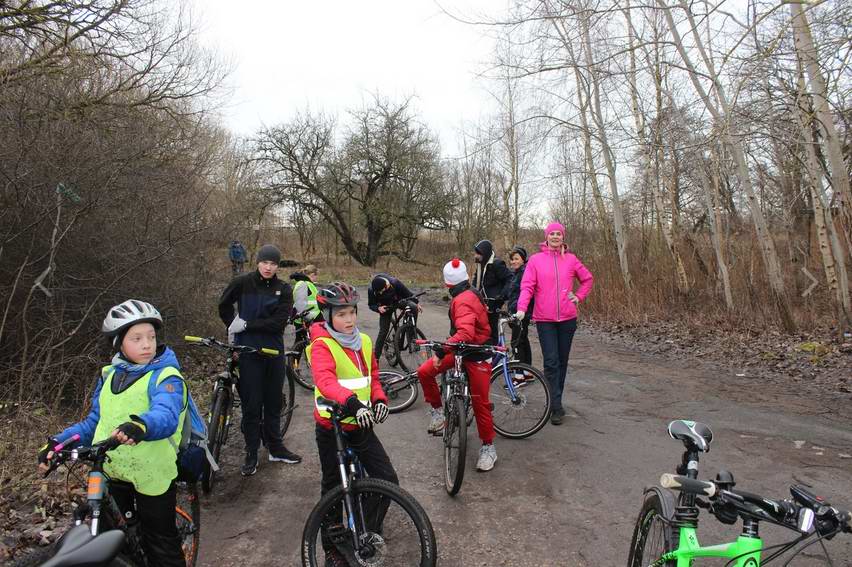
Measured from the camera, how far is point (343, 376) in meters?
3.26

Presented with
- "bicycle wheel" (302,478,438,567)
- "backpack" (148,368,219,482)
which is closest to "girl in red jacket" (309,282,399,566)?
"bicycle wheel" (302,478,438,567)

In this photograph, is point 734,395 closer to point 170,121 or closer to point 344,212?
point 170,121

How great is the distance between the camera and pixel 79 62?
8.21 meters

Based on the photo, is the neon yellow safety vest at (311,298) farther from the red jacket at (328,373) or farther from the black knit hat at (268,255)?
the red jacket at (328,373)

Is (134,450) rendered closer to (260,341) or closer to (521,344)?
(260,341)

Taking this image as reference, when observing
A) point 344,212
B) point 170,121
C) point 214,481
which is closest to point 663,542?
point 214,481

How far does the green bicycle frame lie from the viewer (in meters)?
1.89

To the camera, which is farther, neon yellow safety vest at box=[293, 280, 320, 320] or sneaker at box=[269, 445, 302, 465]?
neon yellow safety vest at box=[293, 280, 320, 320]

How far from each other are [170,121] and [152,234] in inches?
116

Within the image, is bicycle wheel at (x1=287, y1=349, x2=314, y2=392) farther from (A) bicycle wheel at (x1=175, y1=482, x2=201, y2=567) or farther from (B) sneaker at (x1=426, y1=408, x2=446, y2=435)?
(A) bicycle wheel at (x1=175, y1=482, x2=201, y2=567)

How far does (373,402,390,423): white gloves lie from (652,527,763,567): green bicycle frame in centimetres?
147

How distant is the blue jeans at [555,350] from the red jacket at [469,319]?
1241 mm

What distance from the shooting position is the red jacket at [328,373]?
304 centimetres

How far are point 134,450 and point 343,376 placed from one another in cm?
112
